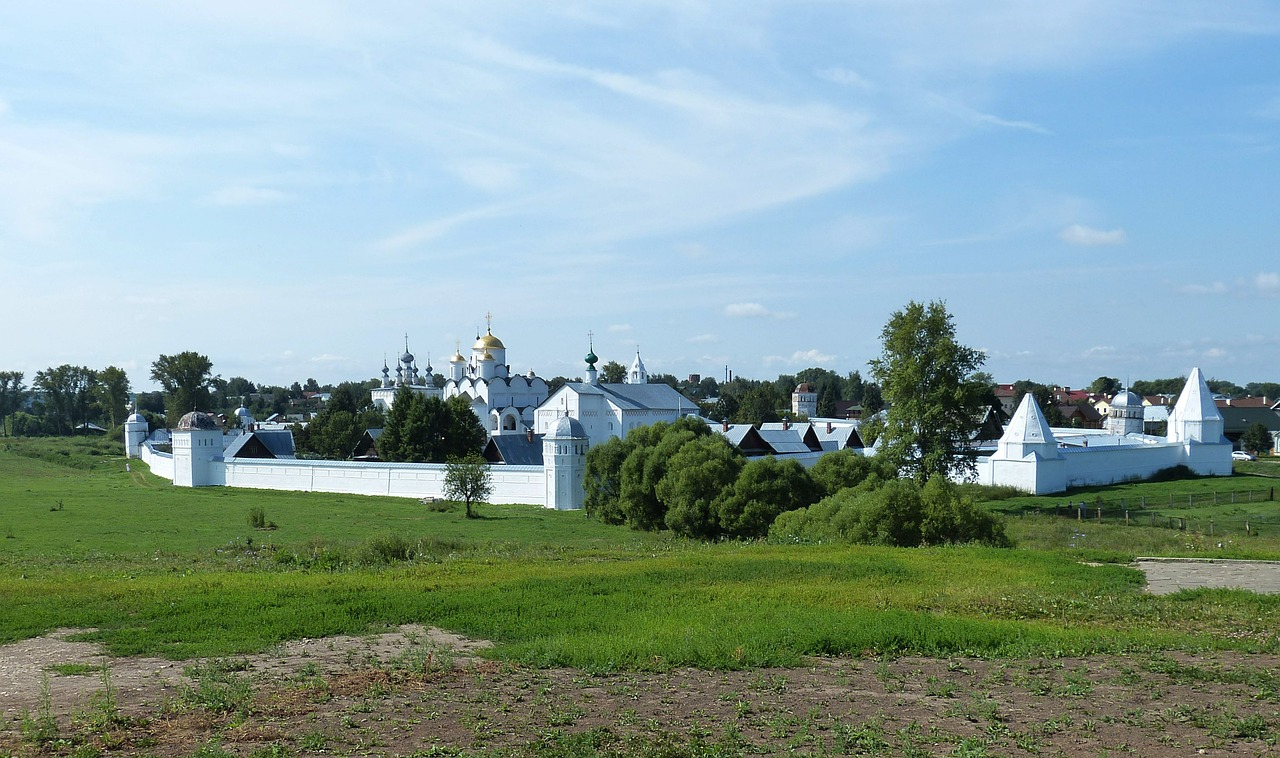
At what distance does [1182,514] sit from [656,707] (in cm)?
2809

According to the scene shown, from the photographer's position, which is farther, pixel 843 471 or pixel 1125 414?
pixel 1125 414

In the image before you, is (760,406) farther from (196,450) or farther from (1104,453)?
(196,450)

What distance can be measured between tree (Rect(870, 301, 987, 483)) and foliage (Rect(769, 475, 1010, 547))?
430 inches

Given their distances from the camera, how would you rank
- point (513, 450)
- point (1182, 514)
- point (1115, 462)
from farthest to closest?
1. point (513, 450)
2. point (1115, 462)
3. point (1182, 514)

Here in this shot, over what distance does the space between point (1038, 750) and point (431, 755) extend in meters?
3.79

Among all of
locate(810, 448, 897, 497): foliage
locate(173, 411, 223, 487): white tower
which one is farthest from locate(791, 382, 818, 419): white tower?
locate(810, 448, 897, 497): foliage

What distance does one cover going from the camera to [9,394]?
3629 inches

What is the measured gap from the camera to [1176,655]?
880 centimetres

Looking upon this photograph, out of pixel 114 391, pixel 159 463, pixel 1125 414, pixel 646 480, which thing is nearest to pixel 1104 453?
pixel 1125 414

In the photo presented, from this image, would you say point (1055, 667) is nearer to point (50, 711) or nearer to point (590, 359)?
point (50, 711)

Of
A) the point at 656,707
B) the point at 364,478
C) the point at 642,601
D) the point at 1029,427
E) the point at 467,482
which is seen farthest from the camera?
the point at 364,478

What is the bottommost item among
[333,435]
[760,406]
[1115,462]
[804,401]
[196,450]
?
[1115,462]

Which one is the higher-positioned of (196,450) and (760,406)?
(760,406)

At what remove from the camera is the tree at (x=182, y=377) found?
7625cm
